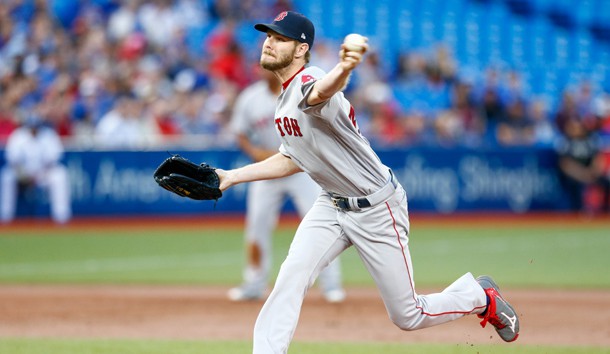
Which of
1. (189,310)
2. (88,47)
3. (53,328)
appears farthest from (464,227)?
(53,328)

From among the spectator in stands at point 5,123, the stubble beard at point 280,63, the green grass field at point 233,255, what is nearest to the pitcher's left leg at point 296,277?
the stubble beard at point 280,63

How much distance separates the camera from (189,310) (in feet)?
31.3

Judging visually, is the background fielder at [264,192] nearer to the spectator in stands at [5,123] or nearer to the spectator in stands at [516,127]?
the spectator in stands at [5,123]

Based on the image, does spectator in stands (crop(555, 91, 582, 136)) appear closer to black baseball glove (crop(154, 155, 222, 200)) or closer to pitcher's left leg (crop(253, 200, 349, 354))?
pitcher's left leg (crop(253, 200, 349, 354))

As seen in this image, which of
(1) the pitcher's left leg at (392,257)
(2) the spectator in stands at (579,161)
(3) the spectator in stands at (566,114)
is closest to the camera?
(1) the pitcher's left leg at (392,257)

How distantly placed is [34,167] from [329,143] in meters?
11.9

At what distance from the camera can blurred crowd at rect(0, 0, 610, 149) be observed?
688 inches

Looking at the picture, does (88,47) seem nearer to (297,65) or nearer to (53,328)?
(53,328)

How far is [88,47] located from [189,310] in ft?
31.8

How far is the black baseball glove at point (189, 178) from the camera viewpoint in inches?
231

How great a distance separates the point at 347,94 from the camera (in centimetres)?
1952

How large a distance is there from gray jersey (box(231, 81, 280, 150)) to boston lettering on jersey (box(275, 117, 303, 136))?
4040 millimetres

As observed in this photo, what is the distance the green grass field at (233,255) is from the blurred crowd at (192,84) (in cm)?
203

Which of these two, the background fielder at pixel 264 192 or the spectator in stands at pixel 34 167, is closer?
the background fielder at pixel 264 192
